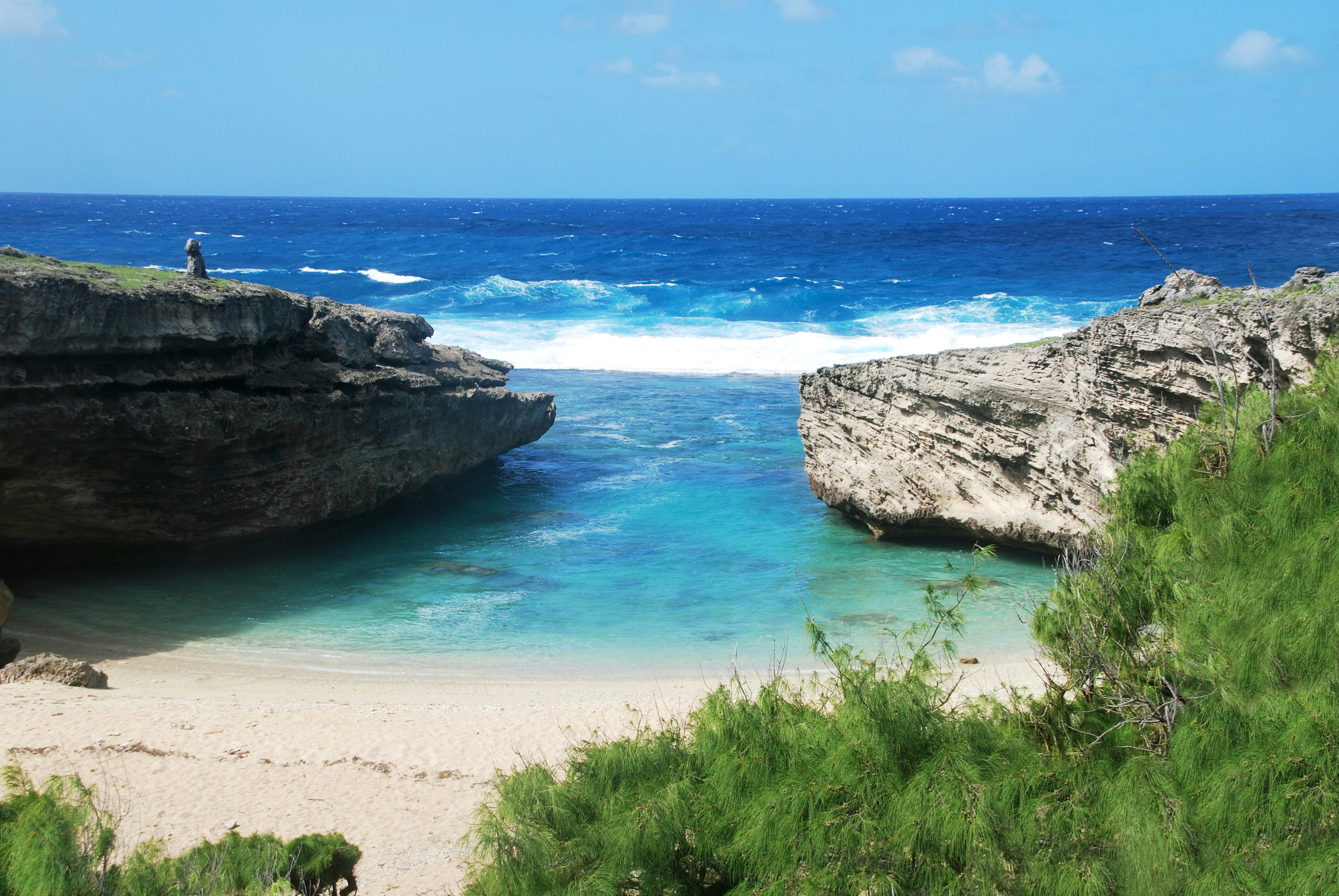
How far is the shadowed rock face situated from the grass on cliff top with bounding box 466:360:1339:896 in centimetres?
988

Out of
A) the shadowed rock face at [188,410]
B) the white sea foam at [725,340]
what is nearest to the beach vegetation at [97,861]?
the shadowed rock face at [188,410]

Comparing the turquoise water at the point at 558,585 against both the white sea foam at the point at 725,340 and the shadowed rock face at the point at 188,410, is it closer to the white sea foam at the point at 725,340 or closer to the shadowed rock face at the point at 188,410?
the shadowed rock face at the point at 188,410

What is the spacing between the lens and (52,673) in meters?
10.9

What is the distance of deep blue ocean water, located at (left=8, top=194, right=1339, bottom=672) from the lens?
1354cm

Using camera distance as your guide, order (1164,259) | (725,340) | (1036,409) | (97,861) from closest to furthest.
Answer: (97,861) → (1164,259) → (1036,409) → (725,340)

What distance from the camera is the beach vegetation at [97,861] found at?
5219mm

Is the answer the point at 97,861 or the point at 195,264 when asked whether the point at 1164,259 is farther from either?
the point at 195,264

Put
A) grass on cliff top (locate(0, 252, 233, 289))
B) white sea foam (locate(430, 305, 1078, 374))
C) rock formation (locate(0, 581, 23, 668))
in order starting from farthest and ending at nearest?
white sea foam (locate(430, 305, 1078, 374)) < grass on cliff top (locate(0, 252, 233, 289)) < rock formation (locate(0, 581, 23, 668))

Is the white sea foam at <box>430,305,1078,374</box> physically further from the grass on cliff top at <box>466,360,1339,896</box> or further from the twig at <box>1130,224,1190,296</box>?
the grass on cliff top at <box>466,360,1339,896</box>

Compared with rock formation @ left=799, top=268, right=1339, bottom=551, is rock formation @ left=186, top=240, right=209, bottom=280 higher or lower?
higher

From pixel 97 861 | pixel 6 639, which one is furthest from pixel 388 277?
pixel 97 861

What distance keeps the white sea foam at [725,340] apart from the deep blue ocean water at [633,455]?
0.58 ft

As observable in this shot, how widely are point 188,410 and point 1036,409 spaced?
12.5 metres

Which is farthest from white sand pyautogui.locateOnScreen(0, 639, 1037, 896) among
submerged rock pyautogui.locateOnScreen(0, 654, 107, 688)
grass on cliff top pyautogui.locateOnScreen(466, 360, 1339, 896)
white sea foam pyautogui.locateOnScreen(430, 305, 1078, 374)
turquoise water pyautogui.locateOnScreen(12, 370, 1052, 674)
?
white sea foam pyautogui.locateOnScreen(430, 305, 1078, 374)
